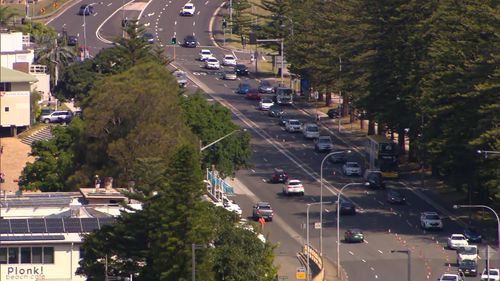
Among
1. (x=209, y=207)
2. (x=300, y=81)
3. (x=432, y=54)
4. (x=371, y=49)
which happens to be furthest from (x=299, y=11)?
(x=209, y=207)

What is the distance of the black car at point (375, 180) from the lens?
150 metres

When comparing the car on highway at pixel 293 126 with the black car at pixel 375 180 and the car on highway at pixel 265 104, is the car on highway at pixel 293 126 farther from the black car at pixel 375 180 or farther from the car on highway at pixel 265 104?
the black car at pixel 375 180

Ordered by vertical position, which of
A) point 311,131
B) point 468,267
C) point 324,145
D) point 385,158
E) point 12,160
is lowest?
point 12,160

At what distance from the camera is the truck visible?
619 ft

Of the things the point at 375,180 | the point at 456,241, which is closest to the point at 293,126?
the point at 375,180

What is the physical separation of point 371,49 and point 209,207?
54185 mm

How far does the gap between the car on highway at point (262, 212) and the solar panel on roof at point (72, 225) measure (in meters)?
29.1

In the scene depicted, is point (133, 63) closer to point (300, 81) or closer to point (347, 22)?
point (347, 22)

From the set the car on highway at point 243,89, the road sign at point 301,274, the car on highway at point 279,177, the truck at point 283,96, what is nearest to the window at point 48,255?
the road sign at point 301,274

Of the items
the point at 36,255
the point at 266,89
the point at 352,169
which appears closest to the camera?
the point at 36,255

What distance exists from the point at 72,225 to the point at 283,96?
79.1 metres

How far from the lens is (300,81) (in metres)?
199

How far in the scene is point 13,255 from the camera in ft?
360

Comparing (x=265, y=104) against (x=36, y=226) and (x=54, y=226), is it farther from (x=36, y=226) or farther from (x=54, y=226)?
(x=36, y=226)
